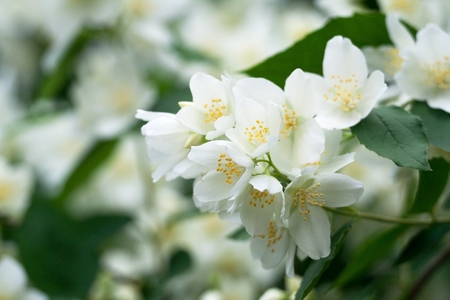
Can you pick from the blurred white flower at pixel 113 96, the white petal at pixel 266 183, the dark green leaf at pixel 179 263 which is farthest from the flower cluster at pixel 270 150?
the blurred white flower at pixel 113 96

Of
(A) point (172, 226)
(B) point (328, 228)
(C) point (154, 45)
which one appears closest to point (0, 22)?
(C) point (154, 45)

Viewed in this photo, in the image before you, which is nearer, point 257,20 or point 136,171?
point 136,171

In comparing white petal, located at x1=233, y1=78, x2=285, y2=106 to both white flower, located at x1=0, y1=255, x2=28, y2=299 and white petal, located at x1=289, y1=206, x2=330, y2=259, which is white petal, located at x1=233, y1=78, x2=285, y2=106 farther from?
white flower, located at x1=0, y1=255, x2=28, y2=299

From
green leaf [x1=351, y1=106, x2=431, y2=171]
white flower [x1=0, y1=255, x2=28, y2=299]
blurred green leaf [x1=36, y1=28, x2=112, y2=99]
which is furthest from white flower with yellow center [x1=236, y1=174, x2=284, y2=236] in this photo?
blurred green leaf [x1=36, y1=28, x2=112, y2=99]

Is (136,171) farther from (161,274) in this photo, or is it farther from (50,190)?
(161,274)

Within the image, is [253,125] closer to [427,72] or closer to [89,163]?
[427,72]

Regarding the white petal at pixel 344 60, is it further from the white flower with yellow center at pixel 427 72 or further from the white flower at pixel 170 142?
the white flower at pixel 170 142
